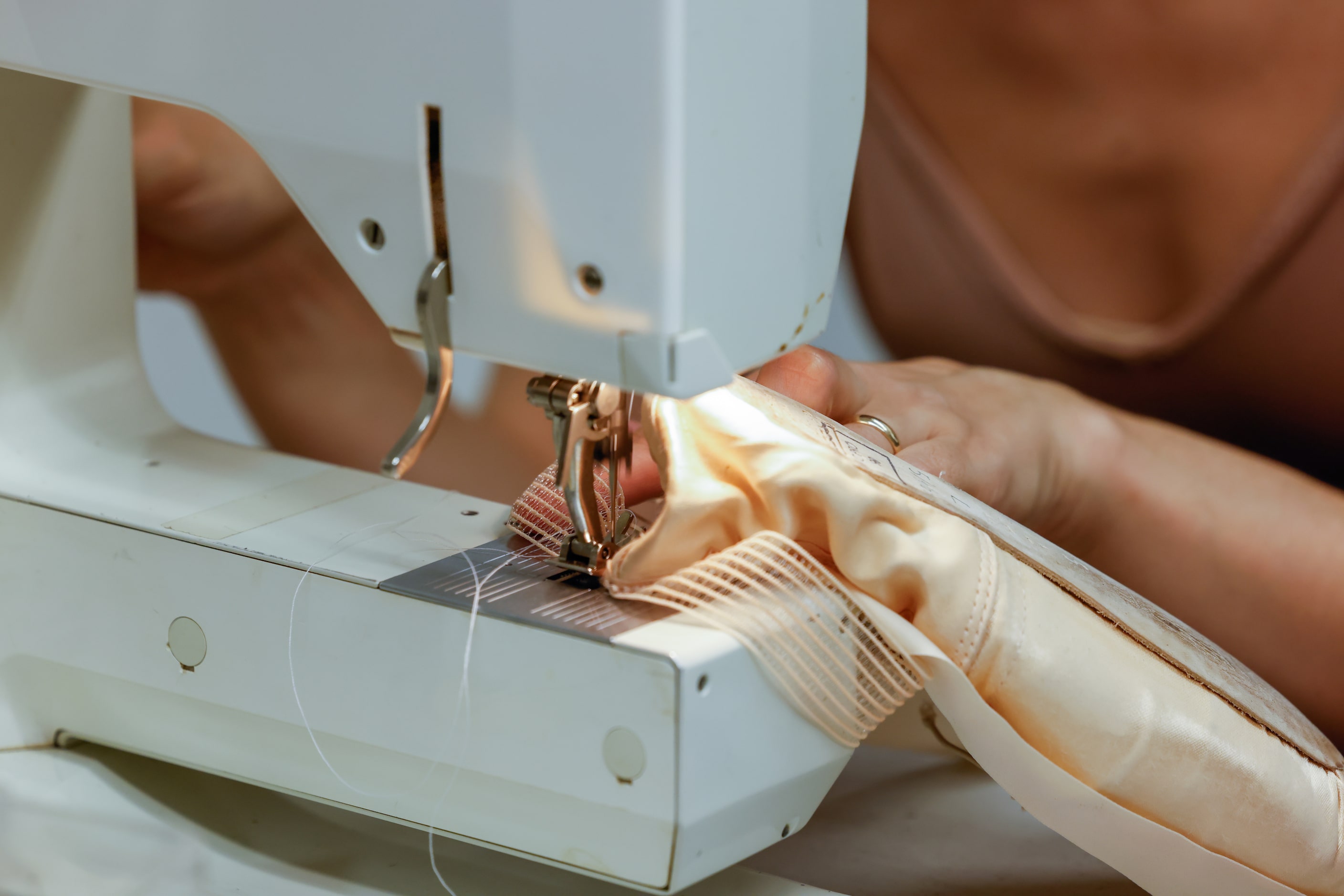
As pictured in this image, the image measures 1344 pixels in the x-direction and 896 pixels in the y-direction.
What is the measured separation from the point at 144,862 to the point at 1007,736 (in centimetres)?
47

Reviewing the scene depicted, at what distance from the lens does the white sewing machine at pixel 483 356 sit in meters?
Result: 0.52

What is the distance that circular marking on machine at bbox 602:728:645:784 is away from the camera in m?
0.56

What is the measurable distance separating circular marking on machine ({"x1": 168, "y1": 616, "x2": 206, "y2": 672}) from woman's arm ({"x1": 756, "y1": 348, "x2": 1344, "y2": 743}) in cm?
51

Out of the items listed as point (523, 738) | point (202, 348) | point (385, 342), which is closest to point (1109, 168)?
point (385, 342)

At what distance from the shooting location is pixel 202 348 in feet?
4.98

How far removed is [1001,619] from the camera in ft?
1.93

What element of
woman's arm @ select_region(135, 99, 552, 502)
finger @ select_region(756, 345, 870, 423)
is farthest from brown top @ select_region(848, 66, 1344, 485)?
finger @ select_region(756, 345, 870, 423)

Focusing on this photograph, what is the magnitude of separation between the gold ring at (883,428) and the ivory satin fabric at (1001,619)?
148mm

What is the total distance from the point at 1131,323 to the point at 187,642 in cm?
96

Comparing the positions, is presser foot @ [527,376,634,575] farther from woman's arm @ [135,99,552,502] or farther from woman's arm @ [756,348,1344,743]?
woman's arm @ [135,99,552,502]

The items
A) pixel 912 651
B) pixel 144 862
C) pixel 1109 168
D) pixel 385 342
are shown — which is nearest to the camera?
pixel 912 651

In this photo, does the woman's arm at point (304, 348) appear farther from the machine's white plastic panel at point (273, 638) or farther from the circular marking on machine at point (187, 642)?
the circular marking on machine at point (187, 642)

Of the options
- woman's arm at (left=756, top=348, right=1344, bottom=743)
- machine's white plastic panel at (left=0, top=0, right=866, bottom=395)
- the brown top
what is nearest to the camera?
machine's white plastic panel at (left=0, top=0, right=866, bottom=395)

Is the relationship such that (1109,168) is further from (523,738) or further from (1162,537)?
(523,738)
